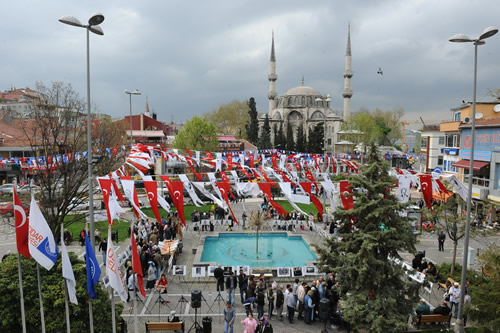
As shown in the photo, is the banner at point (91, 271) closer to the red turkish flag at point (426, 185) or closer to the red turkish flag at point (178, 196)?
the red turkish flag at point (178, 196)

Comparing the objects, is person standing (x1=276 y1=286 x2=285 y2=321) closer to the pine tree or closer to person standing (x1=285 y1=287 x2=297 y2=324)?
person standing (x1=285 y1=287 x2=297 y2=324)

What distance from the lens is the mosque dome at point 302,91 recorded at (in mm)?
114938

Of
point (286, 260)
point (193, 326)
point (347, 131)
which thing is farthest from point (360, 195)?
point (347, 131)

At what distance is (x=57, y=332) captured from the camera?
29.2 feet

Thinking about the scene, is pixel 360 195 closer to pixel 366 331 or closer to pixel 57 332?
pixel 366 331

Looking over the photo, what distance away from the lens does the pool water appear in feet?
63.8

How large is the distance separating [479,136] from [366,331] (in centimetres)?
2229

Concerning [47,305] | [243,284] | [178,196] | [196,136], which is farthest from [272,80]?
[47,305]

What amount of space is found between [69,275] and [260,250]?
47.6ft

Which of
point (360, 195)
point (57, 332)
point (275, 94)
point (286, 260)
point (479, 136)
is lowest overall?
point (286, 260)

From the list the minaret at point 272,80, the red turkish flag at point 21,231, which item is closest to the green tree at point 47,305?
the red turkish flag at point 21,231

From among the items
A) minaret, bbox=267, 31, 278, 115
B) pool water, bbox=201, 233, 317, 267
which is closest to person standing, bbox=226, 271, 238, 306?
pool water, bbox=201, 233, 317, 267

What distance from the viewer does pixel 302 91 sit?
116 m

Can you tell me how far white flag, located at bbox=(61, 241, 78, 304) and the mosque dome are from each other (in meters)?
111
